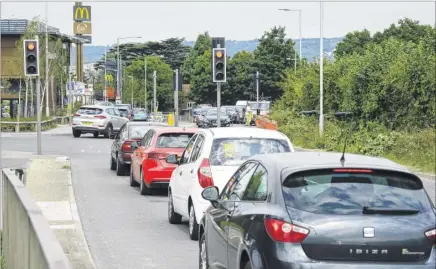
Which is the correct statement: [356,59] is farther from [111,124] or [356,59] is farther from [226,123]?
[226,123]

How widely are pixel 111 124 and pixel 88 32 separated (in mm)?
49967

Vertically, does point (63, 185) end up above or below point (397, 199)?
below

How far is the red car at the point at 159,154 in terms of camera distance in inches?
718

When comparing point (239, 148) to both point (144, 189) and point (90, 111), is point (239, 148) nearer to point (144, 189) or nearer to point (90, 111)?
point (144, 189)

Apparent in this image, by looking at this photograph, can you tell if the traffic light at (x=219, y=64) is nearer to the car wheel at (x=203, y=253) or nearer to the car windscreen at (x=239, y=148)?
the car windscreen at (x=239, y=148)

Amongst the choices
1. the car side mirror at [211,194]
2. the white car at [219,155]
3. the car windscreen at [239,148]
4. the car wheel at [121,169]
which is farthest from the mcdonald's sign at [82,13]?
the car side mirror at [211,194]

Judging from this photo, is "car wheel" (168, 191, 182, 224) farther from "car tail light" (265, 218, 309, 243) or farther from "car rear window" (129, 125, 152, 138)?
"car rear window" (129, 125, 152, 138)

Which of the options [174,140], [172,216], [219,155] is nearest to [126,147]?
[174,140]

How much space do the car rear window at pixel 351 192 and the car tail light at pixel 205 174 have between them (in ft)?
17.8

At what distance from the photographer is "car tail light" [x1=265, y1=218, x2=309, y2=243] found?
6.43 m

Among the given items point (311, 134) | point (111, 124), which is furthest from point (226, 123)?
point (311, 134)

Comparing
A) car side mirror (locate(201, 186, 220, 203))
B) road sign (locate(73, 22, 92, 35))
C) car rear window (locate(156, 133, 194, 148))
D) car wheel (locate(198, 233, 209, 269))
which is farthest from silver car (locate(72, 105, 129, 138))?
road sign (locate(73, 22, 92, 35))

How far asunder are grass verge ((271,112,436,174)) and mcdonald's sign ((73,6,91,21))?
5659 cm

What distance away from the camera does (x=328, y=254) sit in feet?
21.0
